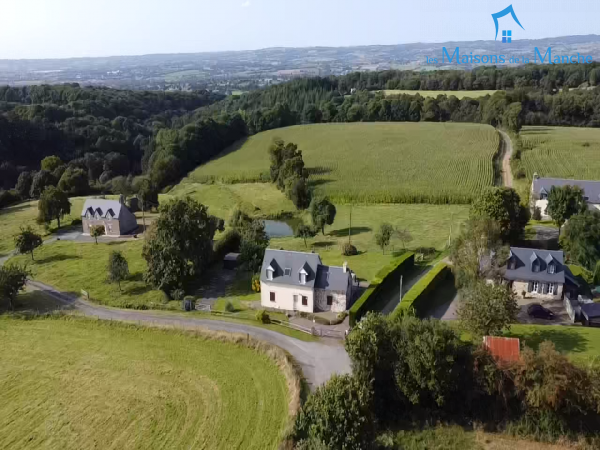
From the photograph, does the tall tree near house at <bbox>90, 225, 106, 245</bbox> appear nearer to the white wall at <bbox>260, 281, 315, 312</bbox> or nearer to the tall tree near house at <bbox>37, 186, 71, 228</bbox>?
the tall tree near house at <bbox>37, 186, 71, 228</bbox>

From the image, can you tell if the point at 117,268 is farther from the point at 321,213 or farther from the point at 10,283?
the point at 321,213

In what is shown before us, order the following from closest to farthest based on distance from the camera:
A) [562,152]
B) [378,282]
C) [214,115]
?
[378,282] → [562,152] → [214,115]

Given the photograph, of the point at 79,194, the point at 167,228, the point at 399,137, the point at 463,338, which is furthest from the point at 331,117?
the point at 463,338

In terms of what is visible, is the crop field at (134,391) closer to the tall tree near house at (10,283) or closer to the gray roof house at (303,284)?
the tall tree near house at (10,283)

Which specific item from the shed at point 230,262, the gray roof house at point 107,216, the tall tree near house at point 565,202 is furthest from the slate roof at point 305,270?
the gray roof house at point 107,216

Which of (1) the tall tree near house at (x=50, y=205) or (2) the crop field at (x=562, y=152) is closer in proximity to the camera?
(1) the tall tree near house at (x=50, y=205)

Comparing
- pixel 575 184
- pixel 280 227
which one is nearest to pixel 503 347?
pixel 575 184
